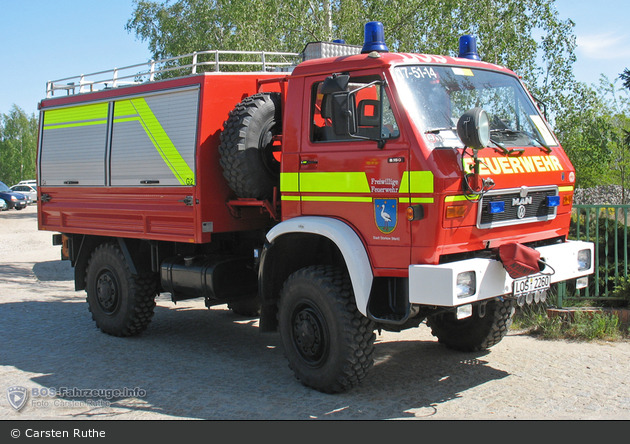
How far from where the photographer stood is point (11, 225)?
82.5 ft

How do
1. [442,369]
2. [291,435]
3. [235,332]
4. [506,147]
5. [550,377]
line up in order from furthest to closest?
[235,332], [442,369], [550,377], [506,147], [291,435]

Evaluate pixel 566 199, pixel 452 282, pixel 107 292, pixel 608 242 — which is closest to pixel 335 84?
pixel 452 282

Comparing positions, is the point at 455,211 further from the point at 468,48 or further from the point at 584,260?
the point at 468,48

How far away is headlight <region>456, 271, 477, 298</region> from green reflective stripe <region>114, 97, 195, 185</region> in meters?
2.98

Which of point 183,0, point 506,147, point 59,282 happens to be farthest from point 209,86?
point 183,0

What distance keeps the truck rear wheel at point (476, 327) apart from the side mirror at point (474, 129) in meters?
2.05

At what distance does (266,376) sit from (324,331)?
1.03 m

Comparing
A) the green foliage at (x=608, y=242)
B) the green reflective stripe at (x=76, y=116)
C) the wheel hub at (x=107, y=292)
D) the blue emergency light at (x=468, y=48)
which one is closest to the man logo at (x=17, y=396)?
the wheel hub at (x=107, y=292)

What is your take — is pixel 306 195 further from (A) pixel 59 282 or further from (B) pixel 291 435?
(A) pixel 59 282

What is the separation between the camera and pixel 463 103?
15.9ft

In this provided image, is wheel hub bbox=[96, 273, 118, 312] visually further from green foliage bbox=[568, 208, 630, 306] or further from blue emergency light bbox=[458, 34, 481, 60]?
green foliage bbox=[568, 208, 630, 306]

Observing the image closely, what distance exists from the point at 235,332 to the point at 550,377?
3.80 metres

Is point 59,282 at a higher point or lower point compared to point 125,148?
lower

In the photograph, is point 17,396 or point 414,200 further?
point 17,396
